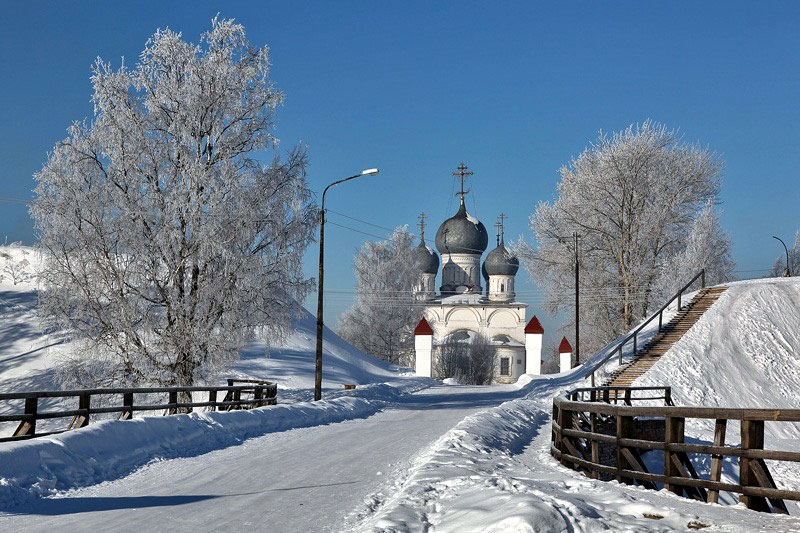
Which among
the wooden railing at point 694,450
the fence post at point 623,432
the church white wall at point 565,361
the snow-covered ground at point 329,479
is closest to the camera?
the snow-covered ground at point 329,479

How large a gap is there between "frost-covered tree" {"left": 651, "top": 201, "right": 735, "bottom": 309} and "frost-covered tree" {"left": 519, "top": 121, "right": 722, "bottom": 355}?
671mm

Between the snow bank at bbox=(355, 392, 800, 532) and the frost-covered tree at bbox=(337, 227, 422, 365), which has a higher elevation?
the frost-covered tree at bbox=(337, 227, 422, 365)

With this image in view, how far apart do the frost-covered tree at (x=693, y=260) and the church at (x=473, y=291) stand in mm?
42773

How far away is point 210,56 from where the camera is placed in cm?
2655

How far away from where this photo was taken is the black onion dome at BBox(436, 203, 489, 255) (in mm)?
107938

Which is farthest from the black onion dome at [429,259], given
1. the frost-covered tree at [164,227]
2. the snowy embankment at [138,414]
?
the frost-covered tree at [164,227]

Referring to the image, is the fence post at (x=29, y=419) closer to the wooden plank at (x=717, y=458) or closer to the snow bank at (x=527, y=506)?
the snow bank at (x=527, y=506)

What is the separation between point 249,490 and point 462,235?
9804cm

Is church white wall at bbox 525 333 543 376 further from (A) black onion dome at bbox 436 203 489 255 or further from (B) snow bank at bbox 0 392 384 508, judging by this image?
(A) black onion dome at bbox 436 203 489 255

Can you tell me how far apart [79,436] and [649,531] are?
8.77m

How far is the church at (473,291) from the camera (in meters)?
100

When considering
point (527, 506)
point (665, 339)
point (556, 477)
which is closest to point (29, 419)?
point (556, 477)

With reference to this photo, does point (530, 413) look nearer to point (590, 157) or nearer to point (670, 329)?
point (670, 329)

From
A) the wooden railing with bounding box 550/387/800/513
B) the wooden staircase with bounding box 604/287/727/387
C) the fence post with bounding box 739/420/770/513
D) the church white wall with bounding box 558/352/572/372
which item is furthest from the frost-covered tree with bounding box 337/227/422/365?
the fence post with bounding box 739/420/770/513
